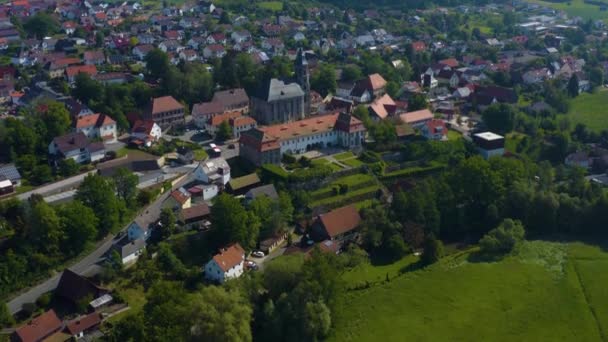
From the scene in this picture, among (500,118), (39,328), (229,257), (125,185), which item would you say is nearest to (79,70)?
(125,185)

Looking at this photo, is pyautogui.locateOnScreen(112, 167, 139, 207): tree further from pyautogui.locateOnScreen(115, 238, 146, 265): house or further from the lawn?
the lawn

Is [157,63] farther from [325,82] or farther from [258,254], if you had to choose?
[258,254]

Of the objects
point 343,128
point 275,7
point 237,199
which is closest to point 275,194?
point 237,199

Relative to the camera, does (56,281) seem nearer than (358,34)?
Yes

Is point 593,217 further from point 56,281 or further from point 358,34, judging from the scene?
point 358,34

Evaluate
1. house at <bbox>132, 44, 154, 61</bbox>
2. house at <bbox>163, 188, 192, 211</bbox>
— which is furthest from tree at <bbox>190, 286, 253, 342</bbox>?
house at <bbox>132, 44, 154, 61</bbox>
